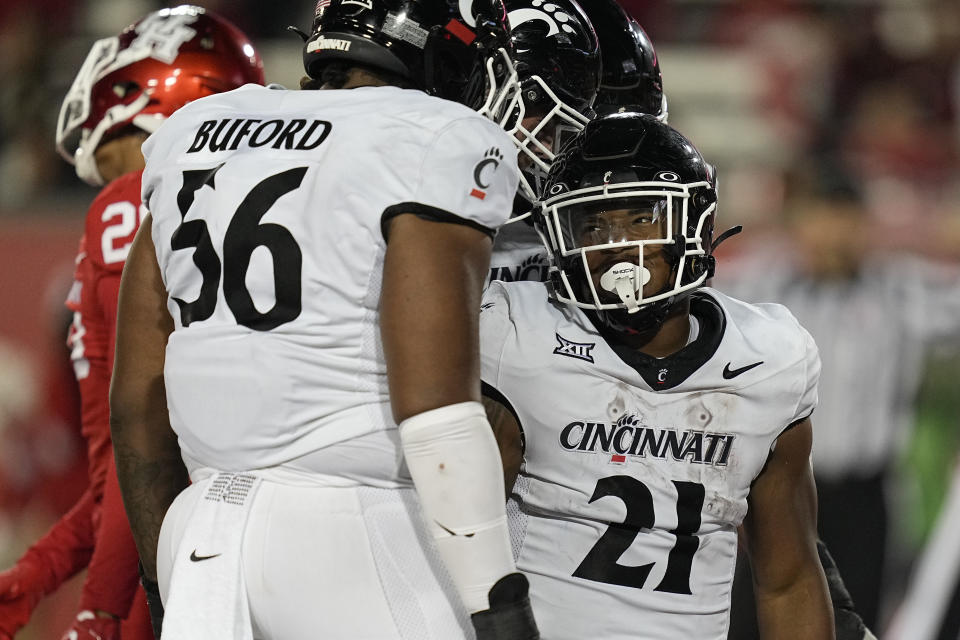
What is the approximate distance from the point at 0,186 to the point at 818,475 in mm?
3765

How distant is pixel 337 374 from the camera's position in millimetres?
1832

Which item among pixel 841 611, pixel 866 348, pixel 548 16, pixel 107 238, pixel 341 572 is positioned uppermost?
pixel 548 16

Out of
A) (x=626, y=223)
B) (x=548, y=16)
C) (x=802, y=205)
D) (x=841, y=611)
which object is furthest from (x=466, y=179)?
(x=802, y=205)

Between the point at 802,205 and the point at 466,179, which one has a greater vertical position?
the point at 466,179

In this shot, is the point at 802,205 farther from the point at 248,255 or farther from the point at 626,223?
the point at 248,255

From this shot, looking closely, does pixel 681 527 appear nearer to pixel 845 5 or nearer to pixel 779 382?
pixel 779 382

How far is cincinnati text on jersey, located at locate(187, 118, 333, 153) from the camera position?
1871mm

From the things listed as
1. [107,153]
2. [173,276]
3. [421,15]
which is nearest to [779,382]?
[421,15]

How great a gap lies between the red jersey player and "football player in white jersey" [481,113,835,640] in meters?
0.86

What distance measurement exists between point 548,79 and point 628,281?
1.70ft

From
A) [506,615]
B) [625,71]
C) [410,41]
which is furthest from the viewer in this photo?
[625,71]

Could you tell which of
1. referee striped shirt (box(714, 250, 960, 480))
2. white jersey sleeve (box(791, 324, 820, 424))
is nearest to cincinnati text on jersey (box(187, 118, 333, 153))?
white jersey sleeve (box(791, 324, 820, 424))

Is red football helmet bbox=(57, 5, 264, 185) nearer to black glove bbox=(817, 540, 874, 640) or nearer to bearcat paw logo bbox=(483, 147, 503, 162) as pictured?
bearcat paw logo bbox=(483, 147, 503, 162)

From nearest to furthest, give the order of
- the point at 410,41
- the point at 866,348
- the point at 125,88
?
the point at 410,41
the point at 125,88
the point at 866,348
